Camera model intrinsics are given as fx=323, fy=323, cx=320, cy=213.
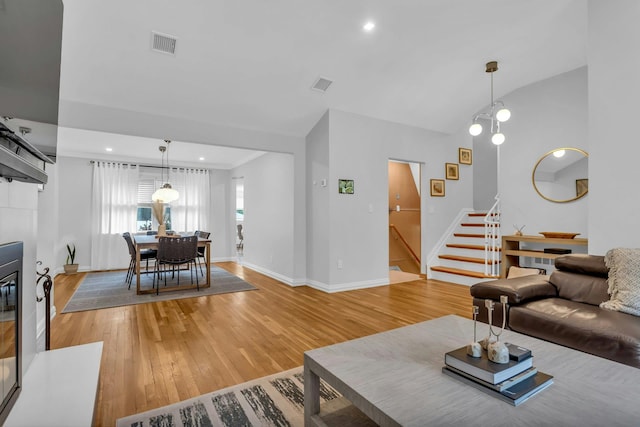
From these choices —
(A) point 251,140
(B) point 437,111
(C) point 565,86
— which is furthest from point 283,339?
(C) point 565,86

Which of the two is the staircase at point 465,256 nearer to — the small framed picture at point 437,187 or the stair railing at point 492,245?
the stair railing at point 492,245

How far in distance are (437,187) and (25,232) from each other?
5.66 meters

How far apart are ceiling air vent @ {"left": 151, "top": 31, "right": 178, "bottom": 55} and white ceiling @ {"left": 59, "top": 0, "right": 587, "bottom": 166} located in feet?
0.17

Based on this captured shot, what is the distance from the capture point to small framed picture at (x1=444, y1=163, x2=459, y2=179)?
6.08 meters

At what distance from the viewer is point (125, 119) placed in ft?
13.0

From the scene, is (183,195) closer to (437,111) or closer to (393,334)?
(437,111)

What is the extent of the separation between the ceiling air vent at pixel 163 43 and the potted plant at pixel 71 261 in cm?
508

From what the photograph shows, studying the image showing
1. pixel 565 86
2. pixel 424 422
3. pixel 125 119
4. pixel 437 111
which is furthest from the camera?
pixel 437 111

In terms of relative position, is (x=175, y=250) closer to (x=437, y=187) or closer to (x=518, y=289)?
(x=518, y=289)

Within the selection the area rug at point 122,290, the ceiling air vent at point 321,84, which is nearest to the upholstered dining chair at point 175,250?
the area rug at point 122,290

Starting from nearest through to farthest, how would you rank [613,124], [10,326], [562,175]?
1. [10,326]
2. [613,124]
3. [562,175]

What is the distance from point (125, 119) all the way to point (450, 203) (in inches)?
213

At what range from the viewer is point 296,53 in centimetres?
369

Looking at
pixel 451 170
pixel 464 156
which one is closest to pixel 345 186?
pixel 451 170
